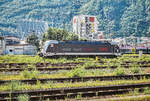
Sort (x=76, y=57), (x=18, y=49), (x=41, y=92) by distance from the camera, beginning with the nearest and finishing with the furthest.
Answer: (x=41, y=92)
(x=76, y=57)
(x=18, y=49)

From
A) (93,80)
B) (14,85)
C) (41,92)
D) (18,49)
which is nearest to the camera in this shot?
(41,92)

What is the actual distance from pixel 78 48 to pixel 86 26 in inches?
4116

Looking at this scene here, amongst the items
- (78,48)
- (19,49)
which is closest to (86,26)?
(19,49)

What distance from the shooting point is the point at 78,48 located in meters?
33.1

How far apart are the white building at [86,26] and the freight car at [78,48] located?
317 feet

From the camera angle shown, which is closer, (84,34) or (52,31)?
(52,31)

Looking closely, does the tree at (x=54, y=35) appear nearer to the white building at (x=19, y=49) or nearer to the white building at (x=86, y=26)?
the white building at (x=19, y=49)

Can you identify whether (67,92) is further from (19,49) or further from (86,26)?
(86,26)

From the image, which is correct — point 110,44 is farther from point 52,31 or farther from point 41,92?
point 52,31

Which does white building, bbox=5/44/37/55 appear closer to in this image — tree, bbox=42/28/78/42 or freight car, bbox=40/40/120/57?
tree, bbox=42/28/78/42

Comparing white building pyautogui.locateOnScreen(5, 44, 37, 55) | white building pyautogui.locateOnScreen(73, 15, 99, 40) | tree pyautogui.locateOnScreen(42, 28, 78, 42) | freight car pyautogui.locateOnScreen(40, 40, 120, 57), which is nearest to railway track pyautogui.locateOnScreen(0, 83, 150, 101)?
freight car pyautogui.locateOnScreen(40, 40, 120, 57)

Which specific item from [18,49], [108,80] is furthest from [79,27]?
[108,80]

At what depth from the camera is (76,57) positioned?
33562mm

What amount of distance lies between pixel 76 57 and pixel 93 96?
24.4 metres
